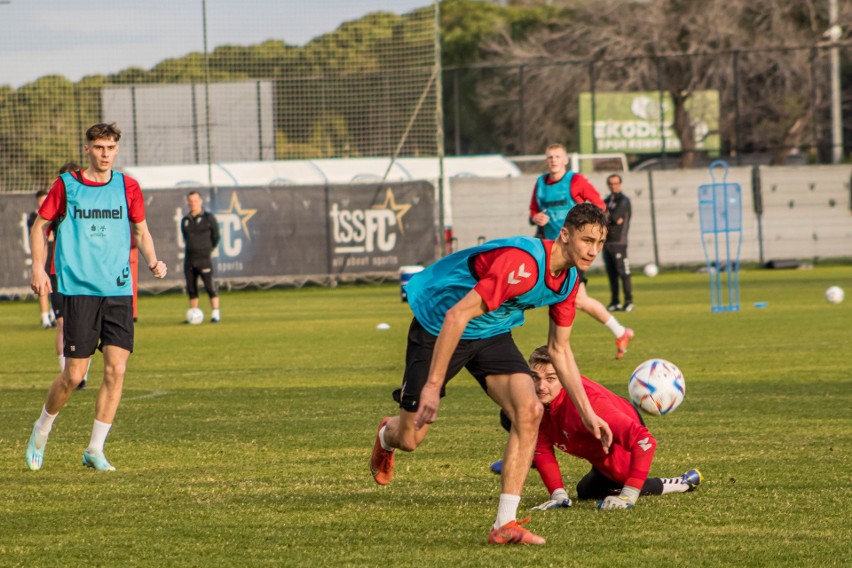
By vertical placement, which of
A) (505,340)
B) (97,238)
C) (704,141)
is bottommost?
(505,340)

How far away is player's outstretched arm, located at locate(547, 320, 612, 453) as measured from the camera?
21.2 ft

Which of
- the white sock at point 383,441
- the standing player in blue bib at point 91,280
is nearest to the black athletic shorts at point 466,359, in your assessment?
the white sock at point 383,441

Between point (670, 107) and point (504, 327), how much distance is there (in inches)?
1827

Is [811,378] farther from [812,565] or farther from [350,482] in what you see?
[812,565]

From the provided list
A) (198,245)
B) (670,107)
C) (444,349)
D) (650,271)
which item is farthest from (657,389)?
(670,107)

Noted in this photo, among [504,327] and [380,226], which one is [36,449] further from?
[380,226]

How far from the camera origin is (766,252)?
123 feet

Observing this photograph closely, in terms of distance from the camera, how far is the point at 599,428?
254 inches

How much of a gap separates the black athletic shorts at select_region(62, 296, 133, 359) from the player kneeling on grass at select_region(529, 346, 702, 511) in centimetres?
295

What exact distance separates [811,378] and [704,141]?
3911cm

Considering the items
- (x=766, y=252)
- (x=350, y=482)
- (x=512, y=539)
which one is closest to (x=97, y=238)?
(x=350, y=482)

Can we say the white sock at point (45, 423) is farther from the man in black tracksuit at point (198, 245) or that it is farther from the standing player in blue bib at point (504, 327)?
the man in black tracksuit at point (198, 245)

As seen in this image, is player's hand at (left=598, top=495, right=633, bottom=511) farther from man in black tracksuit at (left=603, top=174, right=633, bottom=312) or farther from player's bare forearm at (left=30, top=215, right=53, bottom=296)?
man in black tracksuit at (left=603, top=174, right=633, bottom=312)

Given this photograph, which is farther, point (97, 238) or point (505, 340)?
point (97, 238)
